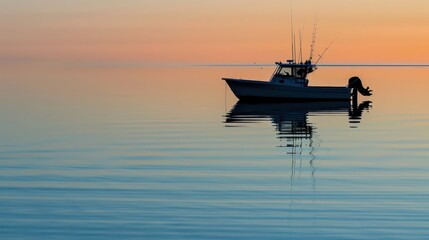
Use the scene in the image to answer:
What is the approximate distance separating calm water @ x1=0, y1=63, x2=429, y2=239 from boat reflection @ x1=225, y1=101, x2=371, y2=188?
12 centimetres

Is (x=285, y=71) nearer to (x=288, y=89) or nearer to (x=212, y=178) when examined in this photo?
(x=288, y=89)

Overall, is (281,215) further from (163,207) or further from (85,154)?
(85,154)

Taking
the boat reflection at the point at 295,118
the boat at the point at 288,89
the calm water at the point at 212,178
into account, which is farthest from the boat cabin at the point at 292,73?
the calm water at the point at 212,178

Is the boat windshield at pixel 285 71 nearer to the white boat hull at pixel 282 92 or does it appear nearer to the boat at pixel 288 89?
the boat at pixel 288 89

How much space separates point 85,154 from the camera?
83.2 feet

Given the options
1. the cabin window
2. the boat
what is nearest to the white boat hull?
the boat

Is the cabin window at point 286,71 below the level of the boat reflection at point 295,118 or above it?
above

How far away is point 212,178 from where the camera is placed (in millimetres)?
20312

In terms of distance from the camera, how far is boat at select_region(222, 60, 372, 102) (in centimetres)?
5544

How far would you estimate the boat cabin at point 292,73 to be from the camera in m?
54.9

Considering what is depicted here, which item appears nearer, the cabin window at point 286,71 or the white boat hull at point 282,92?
the cabin window at point 286,71

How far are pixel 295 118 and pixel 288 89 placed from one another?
11845mm

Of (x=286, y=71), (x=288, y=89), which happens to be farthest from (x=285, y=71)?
(x=288, y=89)

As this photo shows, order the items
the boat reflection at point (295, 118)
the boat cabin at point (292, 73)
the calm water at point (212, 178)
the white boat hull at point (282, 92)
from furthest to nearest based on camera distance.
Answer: the white boat hull at point (282, 92)
the boat cabin at point (292, 73)
the boat reflection at point (295, 118)
the calm water at point (212, 178)
